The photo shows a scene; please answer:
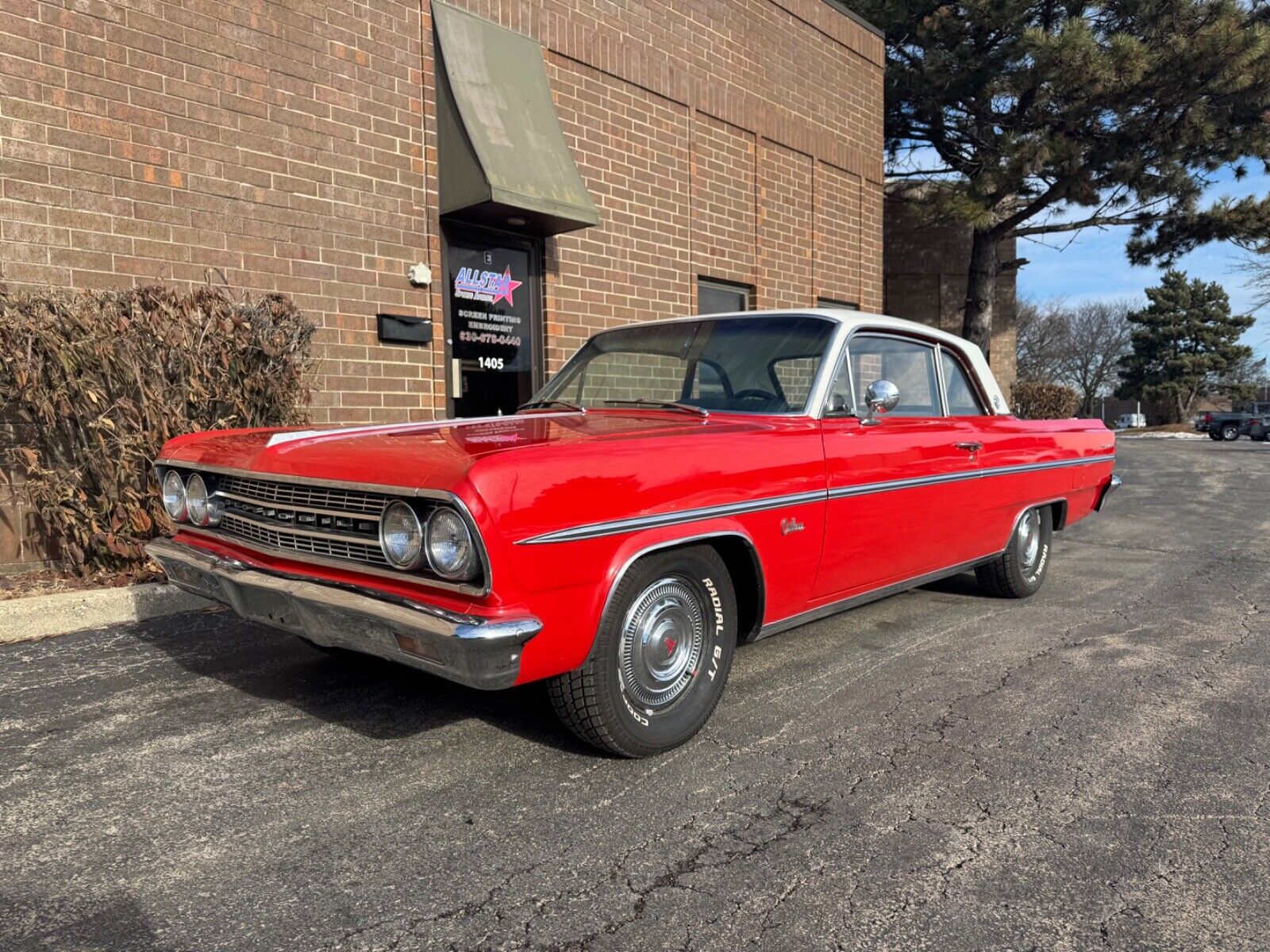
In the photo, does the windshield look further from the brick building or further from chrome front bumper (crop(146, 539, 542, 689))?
the brick building

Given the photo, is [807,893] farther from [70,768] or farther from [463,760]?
[70,768]

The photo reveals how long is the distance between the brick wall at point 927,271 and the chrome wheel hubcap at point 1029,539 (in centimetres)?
1597

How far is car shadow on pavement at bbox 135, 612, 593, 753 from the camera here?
3.19 meters

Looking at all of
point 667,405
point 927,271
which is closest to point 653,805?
point 667,405

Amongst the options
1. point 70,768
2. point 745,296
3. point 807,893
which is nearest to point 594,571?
point 807,893

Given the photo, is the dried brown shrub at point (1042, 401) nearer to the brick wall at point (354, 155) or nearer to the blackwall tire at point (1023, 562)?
the brick wall at point (354, 155)

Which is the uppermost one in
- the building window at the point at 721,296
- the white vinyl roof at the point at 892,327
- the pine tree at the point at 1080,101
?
the pine tree at the point at 1080,101

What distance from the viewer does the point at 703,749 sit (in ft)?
9.81

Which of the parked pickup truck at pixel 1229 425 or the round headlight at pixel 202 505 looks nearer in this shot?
the round headlight at pixel 202 505

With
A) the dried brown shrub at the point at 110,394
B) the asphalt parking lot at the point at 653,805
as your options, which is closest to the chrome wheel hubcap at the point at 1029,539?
the asphalt parking lot at the point at 653,805

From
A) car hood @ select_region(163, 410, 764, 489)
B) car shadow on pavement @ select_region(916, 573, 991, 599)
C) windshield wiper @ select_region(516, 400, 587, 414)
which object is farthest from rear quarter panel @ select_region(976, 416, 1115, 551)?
windshield wiper @ select_region(516, 400, 587, 414)

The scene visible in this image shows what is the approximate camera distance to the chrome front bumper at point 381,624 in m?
2.34

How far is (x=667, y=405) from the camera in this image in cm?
383

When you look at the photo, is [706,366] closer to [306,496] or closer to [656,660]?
[656,660]
